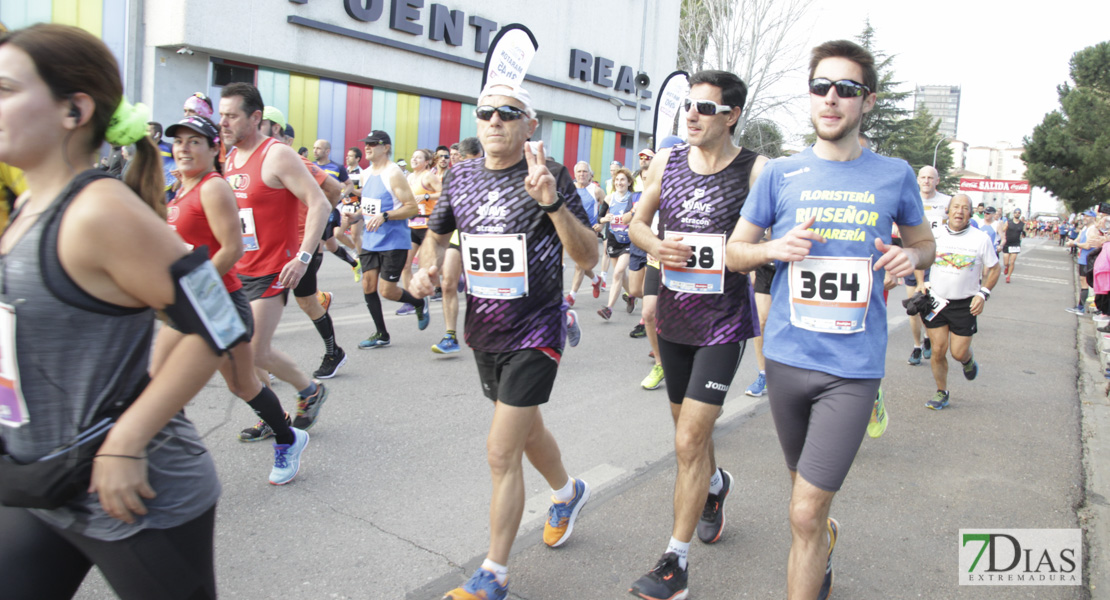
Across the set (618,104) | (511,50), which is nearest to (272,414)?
(511,50)

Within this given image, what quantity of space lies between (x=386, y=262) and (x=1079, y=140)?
4746 centimetres

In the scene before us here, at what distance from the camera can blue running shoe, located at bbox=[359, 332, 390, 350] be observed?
725 centimetres

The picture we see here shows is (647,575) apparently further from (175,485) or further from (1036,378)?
(1036,378)

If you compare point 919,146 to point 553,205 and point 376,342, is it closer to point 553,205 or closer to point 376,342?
point 376,342

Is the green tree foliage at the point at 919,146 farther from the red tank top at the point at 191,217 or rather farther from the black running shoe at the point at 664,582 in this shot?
the red tank top at the point at 191,217

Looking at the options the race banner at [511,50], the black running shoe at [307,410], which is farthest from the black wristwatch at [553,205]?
the race banner at [511,50]

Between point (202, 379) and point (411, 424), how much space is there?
3543 millimetres

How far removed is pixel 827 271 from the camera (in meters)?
2.68

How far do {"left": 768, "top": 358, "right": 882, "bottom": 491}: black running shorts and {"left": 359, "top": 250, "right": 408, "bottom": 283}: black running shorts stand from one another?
5.35m

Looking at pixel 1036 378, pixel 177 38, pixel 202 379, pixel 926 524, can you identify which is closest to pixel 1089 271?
pixel 1036 378

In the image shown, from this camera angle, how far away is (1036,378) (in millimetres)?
7934

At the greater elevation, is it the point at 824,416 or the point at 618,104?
the point at 618,104

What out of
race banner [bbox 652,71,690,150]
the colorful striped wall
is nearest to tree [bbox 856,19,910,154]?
the colorful striped wall

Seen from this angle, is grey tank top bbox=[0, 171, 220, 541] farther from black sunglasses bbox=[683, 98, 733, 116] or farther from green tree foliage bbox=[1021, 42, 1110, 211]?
green tree foliage bbox=[1021, 42, 1110, 211]
